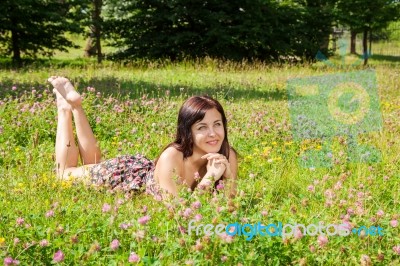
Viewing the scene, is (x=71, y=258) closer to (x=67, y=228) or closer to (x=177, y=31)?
(x=67, y=228)

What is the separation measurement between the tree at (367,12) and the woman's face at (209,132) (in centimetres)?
2127

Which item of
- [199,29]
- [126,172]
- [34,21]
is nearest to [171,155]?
[126,172]

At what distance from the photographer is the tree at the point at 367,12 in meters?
24.4

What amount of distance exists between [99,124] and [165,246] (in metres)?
3.83

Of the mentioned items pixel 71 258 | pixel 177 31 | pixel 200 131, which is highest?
pixel 177 31

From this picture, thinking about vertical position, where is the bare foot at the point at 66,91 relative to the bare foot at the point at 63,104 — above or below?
above

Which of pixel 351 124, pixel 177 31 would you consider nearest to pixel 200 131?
pixel 351 124

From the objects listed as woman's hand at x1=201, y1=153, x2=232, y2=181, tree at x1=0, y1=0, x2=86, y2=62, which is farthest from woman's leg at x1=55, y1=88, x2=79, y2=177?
tree at x1=0, y1=0, x2=86, y2=62

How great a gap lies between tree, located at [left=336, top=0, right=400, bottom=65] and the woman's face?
69.8ft

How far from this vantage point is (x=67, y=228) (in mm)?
2824

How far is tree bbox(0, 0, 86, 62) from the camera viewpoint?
15688 mm

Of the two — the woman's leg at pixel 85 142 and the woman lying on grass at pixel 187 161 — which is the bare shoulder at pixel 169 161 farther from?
the woman's leg at pixel 85 142

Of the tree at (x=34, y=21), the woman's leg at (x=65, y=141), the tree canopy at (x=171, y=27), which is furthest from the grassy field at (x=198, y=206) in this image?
the tree canopy at (x=171, y=27)

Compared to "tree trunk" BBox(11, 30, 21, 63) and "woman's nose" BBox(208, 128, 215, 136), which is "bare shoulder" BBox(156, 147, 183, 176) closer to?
"woman's nose" BBox(208, 128, 215, 136)
